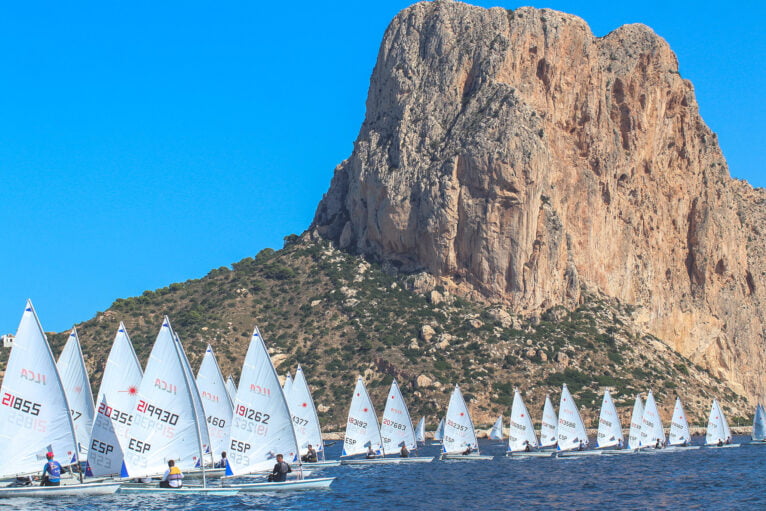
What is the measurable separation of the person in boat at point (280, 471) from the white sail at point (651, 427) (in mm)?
39000

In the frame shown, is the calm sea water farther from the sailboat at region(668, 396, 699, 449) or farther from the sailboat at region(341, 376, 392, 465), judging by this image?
the sailboat at region(668, 396, 699, 449)

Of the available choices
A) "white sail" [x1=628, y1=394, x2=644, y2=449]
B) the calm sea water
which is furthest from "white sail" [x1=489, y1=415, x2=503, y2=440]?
the calm sea water

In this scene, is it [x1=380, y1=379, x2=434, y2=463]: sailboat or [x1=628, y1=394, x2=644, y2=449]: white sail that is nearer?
[x1=380, y1=379, x2=434, y2=463]: sailboat

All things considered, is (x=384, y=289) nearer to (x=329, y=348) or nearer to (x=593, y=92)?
(x=329, y=348)

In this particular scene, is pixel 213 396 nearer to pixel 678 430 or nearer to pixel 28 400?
pixel 28 400

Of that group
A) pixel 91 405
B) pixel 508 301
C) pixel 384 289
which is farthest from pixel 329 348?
pixel 91 405

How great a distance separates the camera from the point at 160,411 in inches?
1590

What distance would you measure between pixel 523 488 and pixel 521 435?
22.4m

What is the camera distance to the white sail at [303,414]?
5977cm

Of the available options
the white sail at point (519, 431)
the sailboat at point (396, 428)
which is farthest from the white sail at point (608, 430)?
the sailboat at point (396, 428)

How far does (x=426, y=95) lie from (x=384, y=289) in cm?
2595

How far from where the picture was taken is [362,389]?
6500cm

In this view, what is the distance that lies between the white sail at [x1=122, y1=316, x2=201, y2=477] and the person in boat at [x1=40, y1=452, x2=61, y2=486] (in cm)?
253

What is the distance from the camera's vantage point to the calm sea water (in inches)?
1684
